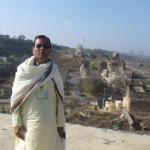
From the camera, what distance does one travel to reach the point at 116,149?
4.72 meters

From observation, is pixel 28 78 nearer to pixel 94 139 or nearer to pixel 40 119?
pixel 40 119

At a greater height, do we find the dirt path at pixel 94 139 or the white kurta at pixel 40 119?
the white kurta at pixel 40 119

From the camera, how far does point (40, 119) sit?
250cm

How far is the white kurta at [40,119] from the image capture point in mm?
2480

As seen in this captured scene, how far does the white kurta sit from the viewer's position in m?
2.48

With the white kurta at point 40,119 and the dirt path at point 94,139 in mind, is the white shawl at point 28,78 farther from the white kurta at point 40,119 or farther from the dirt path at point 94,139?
the dirt path at point 94,139

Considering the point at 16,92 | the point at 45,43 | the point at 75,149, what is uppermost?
the point at 45,43

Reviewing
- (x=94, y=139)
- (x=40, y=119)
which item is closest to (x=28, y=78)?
(x=40, y=119)

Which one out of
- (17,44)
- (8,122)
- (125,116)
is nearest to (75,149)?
(8,122)

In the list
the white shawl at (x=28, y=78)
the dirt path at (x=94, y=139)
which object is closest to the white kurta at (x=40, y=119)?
the white shawl at (x=28, y=78)

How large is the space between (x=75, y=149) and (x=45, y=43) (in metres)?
2.36

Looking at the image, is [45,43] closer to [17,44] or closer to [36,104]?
[36,104]

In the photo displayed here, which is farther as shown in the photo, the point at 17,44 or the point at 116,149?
the point at 17,44

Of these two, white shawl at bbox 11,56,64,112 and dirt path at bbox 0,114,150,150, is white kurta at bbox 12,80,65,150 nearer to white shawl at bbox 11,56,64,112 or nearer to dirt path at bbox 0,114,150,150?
white shawl at bbox 11,56,64,112
